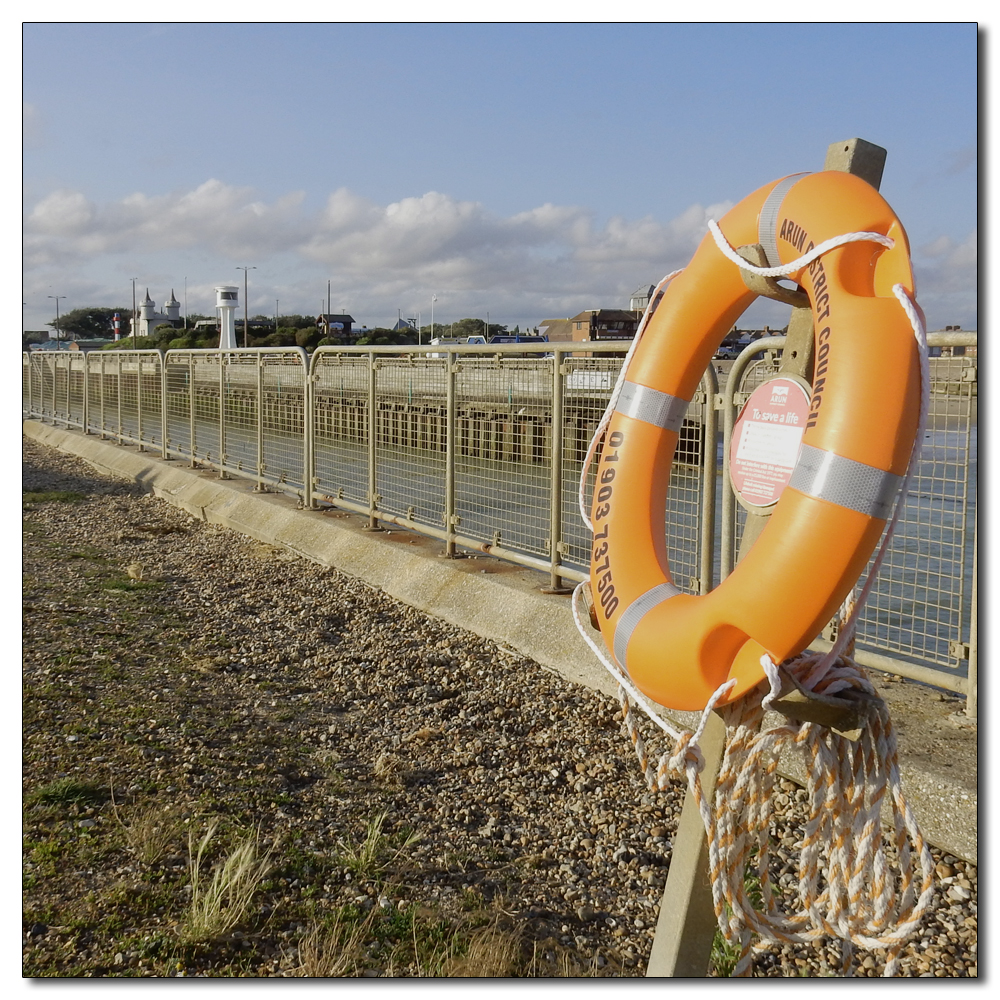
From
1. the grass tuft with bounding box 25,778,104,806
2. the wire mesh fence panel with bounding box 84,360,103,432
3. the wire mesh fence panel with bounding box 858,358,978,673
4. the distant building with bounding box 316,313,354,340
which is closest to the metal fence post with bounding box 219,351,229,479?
the wire mesh fence panel with bounding box 84,360,103,432

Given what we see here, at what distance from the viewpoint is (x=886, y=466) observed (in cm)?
192

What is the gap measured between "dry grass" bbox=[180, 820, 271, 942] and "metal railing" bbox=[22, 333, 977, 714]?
1.95 metres

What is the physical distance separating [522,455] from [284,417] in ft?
14.1

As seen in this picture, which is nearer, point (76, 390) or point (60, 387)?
point (76, 390)

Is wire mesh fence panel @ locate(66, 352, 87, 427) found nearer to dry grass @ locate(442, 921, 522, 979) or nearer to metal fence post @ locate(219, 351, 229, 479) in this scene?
metal fence post @ locate(219, 351, 229, 479)

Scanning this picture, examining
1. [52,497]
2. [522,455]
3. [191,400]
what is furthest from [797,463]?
[52,497]

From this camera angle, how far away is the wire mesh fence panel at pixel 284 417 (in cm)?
937

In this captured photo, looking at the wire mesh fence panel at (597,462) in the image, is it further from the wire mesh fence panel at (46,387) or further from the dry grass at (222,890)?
the wire mesh fence panel at (46,387)

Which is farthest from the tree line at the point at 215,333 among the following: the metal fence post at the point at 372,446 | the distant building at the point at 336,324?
the metal fence post at the point at 372,446

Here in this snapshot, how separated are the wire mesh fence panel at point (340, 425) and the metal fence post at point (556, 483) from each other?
271cm

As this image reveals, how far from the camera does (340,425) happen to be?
8625 millimetres

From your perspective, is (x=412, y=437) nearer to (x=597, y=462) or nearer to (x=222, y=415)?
(x=597, y=462)

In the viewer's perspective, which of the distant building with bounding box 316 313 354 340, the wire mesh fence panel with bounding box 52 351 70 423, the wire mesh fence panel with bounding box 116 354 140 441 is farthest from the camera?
the distant building with bounding box 316 313 354 340

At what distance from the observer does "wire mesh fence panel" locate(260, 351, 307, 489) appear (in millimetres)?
9367
